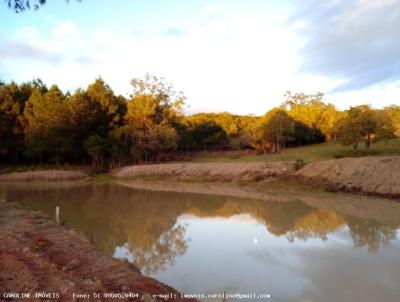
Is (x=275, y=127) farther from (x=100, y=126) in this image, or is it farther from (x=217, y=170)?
(x=100, y=126)

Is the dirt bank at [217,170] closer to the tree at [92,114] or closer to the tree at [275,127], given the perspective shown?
the tree at [92,114]

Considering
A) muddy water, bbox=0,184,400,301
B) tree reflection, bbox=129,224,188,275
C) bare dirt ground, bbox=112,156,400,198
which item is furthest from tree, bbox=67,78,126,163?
tree reflection, bbox=129,224,188,275

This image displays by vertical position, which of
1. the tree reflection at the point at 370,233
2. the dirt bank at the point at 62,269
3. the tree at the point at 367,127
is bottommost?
the tree reflection at the point at 370,233

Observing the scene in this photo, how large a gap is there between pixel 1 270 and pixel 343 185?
1922cm

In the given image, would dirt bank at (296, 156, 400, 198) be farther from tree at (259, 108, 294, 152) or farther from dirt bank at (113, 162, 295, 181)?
tree at (259, 108, 294, 152)

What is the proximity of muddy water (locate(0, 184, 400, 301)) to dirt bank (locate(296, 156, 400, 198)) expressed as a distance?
1325 millimetres

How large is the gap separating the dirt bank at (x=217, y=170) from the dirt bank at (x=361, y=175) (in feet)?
9.06

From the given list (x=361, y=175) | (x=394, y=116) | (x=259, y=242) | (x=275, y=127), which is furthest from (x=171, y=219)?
(x=394, y=116)

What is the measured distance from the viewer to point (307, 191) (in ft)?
71.8

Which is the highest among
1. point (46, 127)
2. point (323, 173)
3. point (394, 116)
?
point (394, 116)

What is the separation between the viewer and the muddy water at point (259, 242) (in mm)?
6828

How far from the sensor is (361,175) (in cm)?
2059

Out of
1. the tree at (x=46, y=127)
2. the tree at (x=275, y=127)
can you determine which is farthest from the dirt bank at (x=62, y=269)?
the tree at (x=275, y=127)

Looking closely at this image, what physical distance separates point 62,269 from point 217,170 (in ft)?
78.7
